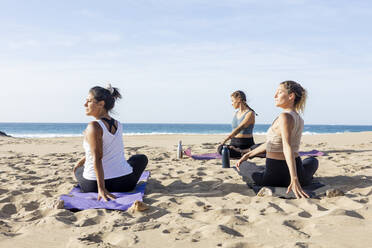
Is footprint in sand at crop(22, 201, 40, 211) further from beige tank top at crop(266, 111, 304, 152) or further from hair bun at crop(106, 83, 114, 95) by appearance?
beige tank top at crop(266, 111, 304, 152)

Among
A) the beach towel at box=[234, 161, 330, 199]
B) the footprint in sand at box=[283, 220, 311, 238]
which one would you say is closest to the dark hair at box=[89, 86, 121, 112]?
the beach towel at box=[234, 161, 330, 199]

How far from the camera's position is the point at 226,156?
6.45 m

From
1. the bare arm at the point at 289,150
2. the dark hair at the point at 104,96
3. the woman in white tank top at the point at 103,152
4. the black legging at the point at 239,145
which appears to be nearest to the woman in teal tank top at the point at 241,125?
the black legging at the point at 239,145

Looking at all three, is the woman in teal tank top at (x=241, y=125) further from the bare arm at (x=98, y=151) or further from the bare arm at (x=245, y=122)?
the bare arm at (x=98, y=151)

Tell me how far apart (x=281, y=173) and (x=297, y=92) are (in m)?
1.00

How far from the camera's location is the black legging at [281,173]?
418 centimetres

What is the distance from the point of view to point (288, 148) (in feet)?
12.6

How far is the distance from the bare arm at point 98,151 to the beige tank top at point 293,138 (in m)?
1.96

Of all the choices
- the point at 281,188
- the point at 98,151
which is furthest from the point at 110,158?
the point at 281,188

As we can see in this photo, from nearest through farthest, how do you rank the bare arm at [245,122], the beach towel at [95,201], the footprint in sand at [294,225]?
the footprint in sand at [294,225], the beach towel at [95,201], the bare arm at [245,122]

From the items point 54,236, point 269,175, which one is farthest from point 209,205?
point 54,236

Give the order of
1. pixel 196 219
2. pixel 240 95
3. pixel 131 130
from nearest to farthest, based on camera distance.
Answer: pixel 196 219 < pixel 240 95 < pixel 131 130

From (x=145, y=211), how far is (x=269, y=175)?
164cm

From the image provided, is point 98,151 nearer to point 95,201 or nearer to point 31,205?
point 95,201
